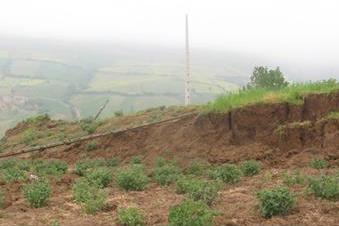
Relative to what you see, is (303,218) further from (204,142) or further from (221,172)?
(204,142)

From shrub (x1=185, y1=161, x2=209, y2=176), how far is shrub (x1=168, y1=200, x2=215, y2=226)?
6.04 m

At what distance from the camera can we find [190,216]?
9.69 meters

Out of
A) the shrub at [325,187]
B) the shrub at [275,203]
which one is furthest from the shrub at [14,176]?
the shrub at [325,187]

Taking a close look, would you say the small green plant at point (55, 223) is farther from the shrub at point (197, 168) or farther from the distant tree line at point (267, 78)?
the distant tree line at point (267, 78)

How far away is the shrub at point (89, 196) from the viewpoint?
11695 millimetres

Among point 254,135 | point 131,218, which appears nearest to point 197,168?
point 254,135

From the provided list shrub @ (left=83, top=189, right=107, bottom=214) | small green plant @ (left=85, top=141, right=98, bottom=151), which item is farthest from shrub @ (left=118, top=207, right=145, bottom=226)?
small green plant @ (left=85, top=141, right=98, bottom=151)

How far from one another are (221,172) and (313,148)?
11.1 feet

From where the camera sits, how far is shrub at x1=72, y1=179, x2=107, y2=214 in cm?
1170

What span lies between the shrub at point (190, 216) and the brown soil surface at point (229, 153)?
0.45 metres

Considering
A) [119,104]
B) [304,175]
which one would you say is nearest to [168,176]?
[304,175]

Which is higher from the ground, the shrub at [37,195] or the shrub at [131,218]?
the shrub at [131,218]

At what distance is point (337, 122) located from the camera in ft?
54.7

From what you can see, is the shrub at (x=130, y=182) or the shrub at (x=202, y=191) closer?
the shrub at (x=202, y=191)
